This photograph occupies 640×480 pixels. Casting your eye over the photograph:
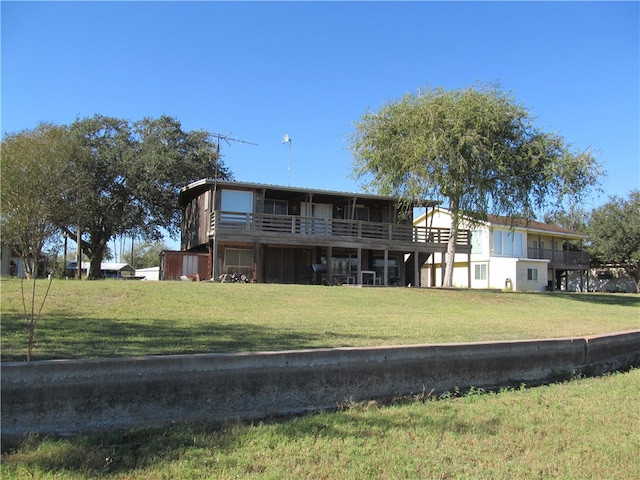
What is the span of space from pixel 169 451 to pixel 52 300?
898 centimetres

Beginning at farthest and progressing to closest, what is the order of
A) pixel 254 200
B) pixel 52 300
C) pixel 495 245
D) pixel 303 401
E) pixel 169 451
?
pixel 495 245 → pixel 254 200 → pixel 52 300 → pixel 303 401 → pixel 169 451

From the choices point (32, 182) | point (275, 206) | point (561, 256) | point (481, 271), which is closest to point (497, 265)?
point (481, 271)

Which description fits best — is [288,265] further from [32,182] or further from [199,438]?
[199,438]

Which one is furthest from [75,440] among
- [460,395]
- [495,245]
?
[495,245]

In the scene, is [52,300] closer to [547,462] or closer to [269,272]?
[547,462]

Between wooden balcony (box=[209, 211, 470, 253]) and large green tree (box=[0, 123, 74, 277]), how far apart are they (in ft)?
28.6

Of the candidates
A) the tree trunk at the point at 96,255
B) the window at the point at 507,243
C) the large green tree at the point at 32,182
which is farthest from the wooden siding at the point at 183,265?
the window at the point at 507,243

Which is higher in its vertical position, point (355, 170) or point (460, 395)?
point (355, 170)

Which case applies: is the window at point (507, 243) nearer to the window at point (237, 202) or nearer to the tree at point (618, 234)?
the tree at point (618, 234)

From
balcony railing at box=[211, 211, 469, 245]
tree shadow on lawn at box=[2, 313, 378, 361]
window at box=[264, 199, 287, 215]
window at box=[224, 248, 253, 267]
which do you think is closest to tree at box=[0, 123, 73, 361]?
balcony railing at box=[211, 211, 469, 245]

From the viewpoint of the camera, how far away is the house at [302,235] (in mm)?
23578

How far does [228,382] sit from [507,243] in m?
38.5

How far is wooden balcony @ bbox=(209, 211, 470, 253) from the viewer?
75.3 ft

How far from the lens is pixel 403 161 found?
2280 cm
